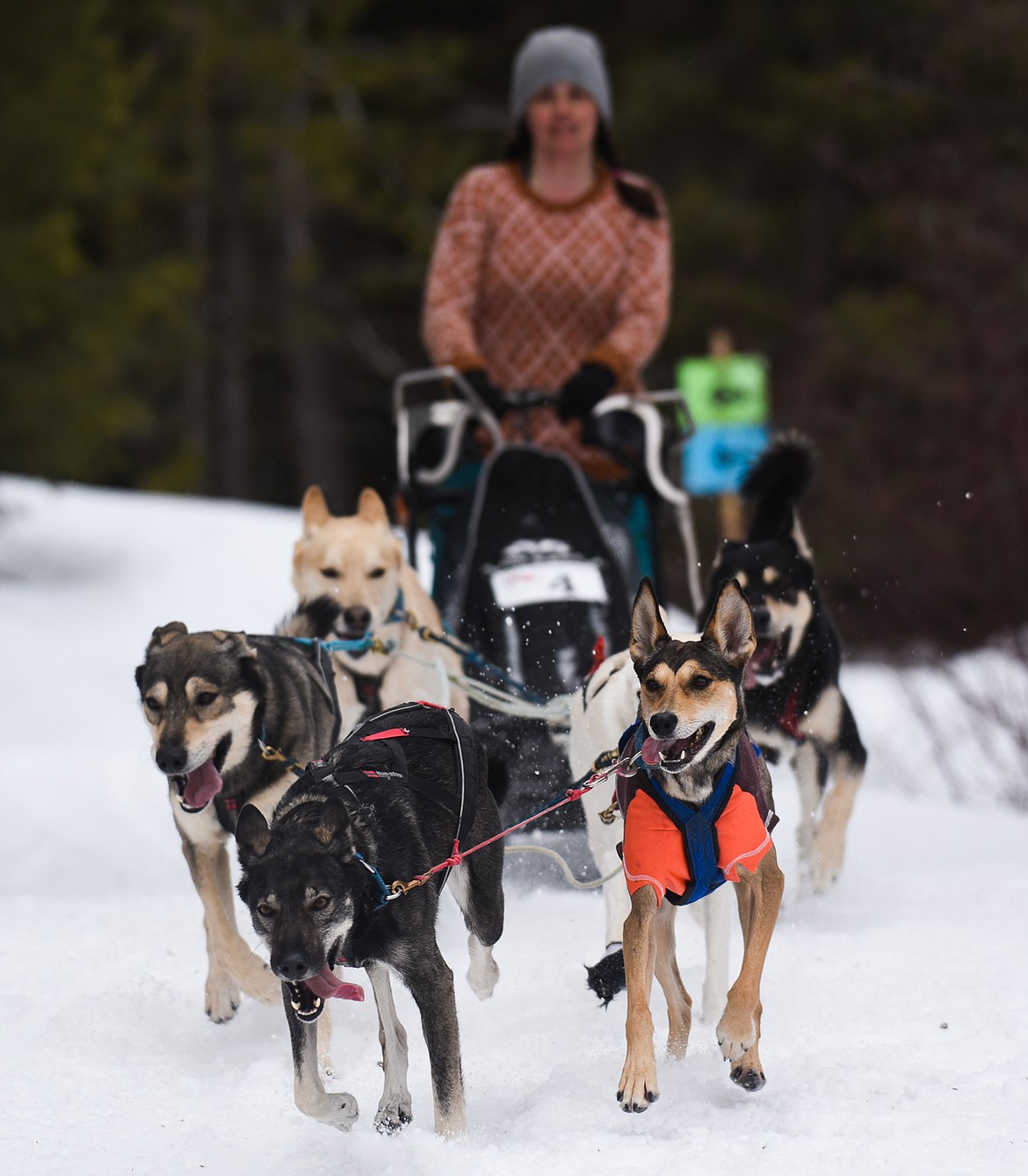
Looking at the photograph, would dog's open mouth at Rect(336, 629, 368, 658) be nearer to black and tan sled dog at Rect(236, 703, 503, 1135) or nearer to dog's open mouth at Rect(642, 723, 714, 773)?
black and tan sled dog at Rect(236, 703, 503, 1135)

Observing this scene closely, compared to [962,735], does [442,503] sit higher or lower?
higher

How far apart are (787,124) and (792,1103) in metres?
15.5

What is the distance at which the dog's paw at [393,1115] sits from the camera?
9.61ft

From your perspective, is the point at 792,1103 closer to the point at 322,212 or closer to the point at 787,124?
the point at 787,124

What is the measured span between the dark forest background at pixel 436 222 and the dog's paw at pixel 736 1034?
3591mm

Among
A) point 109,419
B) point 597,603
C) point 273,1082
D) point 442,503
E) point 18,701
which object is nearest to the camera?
point 273,1082

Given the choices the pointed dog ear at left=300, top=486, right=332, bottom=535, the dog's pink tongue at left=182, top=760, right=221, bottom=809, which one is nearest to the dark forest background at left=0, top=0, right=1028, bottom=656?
the pointed dog ear at left=300, top=486, right=332, bottom=535

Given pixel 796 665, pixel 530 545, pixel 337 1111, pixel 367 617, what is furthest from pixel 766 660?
pixel 337 1111

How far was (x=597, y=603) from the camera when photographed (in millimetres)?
4625

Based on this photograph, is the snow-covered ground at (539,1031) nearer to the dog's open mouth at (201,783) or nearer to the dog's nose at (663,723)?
the dog's open mouth at (201,783)

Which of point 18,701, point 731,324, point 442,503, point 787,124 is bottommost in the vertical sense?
point 18,701

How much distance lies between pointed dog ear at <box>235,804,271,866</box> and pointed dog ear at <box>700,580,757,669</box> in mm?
951

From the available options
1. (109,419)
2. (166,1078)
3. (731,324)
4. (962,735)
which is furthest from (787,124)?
(166,1078)

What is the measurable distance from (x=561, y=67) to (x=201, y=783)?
10.6 feet
